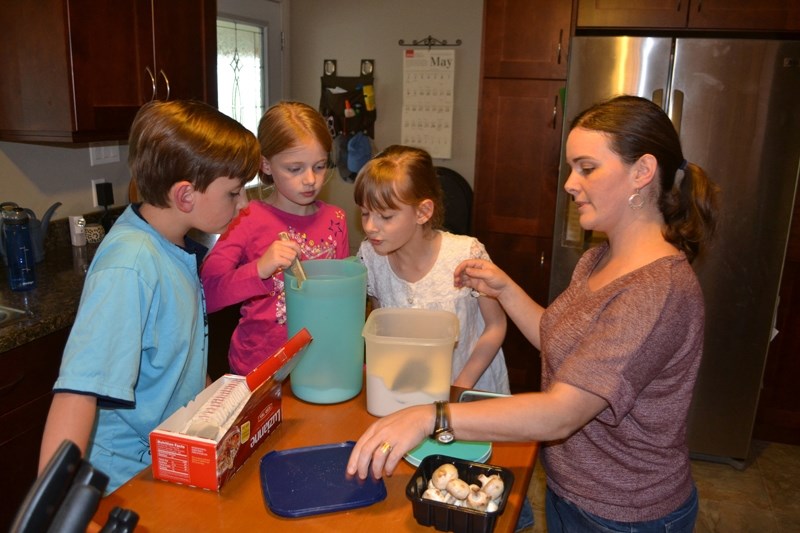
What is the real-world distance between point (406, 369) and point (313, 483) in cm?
28

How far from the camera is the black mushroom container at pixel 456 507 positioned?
0.91 meters

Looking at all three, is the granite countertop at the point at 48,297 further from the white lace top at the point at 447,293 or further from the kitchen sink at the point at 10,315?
the white lace top at the point at 447,293

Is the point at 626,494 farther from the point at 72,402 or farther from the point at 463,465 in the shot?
the point at 72,402

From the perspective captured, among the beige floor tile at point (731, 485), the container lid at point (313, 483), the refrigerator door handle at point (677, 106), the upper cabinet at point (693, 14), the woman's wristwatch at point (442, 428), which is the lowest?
the beige floor tile at point (731, 485)

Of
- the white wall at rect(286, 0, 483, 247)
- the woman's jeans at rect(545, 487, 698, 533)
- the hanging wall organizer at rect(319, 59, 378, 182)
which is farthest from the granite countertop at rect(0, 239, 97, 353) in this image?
the hanging wall organizer at rect(319, 59, 378, 182)

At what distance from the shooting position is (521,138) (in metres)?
2.98

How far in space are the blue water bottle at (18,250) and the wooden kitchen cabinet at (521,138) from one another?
6.09 feet

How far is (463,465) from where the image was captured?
102cm

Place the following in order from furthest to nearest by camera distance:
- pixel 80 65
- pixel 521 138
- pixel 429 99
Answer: pixel 429 99 → pixel 521 138 → pixel 80 65

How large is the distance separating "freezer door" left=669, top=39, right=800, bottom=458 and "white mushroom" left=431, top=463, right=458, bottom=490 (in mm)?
1925

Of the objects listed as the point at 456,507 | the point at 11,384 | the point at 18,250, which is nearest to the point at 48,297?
the point at 18,250

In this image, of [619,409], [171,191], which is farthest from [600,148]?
[171,191]

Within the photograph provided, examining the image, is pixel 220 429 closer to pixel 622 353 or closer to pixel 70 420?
pixel 70 420

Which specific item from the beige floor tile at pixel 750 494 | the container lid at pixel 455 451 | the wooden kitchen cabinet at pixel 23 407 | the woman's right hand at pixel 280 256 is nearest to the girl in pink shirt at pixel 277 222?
the woman's right hand at pixel 280 256
